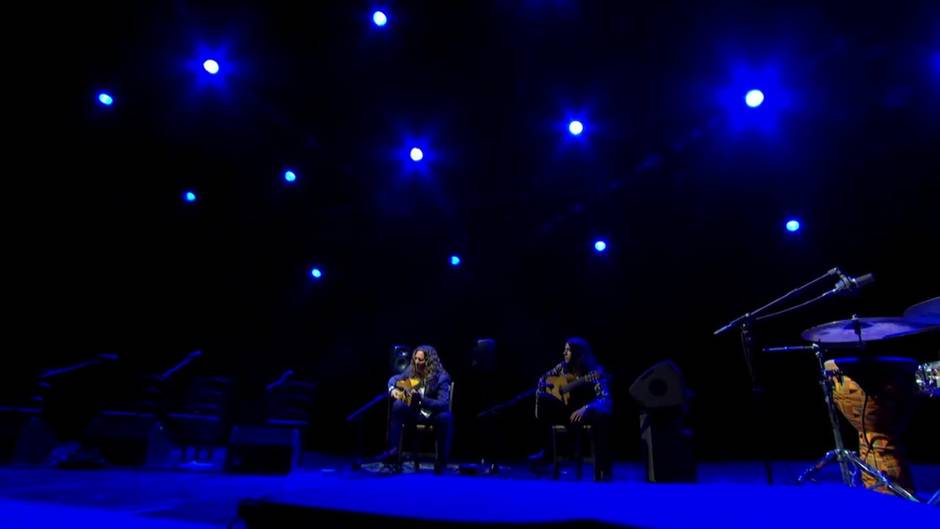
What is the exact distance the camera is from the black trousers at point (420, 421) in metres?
5.46

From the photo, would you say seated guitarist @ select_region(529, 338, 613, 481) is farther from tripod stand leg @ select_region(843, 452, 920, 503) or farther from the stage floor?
the stage floor

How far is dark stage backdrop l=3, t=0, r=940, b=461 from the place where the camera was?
15.8ft

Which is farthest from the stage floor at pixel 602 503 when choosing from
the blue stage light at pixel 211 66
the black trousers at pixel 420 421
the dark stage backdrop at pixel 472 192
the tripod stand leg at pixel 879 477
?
the blue stage light at pixel 211 66

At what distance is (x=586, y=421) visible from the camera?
4594 millimetres

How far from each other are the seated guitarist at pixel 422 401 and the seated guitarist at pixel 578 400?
1.01 meters

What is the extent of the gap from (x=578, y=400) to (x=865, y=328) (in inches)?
104

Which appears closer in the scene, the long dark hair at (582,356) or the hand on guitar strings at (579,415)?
the hand on guitar strings at (579,415)

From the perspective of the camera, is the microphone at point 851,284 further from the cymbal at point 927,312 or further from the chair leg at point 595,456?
the chair leg at point 595,456

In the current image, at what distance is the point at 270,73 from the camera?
5508mm

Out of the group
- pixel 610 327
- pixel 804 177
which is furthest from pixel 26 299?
pixel 804 177

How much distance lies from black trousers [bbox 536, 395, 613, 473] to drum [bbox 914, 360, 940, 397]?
2.24 meters

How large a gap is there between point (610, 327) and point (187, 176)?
642cm

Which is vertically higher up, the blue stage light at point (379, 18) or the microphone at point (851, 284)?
the blue stage light at point (379, 18)

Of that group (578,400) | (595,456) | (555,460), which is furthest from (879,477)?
(578,400)
